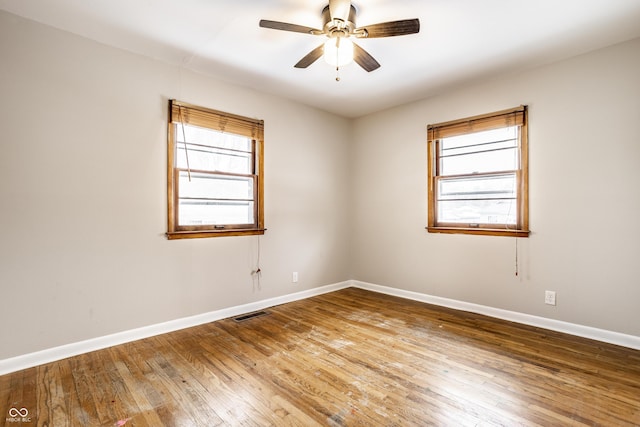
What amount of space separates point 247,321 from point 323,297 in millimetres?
1288

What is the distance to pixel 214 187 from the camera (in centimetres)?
354

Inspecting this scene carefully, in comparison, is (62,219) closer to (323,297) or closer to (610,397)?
(323,297)

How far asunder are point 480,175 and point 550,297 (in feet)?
4.80

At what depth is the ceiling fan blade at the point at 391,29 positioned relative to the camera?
7.07 feet

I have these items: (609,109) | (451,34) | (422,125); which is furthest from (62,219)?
(609,109)

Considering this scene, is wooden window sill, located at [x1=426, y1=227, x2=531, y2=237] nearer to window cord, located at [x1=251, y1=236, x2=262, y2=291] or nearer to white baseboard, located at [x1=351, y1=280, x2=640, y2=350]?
white baseboard, located at [x1=351, y1=280, x2=640, y2=350]

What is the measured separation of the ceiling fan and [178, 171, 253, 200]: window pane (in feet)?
5.65

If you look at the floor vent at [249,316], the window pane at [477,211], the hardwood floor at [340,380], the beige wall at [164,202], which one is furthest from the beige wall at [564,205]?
the floor vent at [249,316]

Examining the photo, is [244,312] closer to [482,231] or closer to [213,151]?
[213,151]

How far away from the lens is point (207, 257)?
136 inches

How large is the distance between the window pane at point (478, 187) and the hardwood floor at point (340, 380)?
4.71 ft

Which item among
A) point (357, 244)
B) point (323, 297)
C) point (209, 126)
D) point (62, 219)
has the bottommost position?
point (323, 297)

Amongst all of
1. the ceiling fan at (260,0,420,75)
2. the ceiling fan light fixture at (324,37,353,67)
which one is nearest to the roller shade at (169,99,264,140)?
the ceiling fan at (260,0,420,75)

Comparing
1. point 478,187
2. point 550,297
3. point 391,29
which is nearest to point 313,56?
point 391,29
